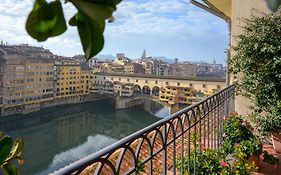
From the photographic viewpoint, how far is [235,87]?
3768 mm

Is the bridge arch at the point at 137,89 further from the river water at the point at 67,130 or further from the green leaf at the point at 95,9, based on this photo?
the green leaf at the point at 95,9

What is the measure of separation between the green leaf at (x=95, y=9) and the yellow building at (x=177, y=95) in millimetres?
30579

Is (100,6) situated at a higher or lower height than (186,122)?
higher

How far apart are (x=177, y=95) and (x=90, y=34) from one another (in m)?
31.3

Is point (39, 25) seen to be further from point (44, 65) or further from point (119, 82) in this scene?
point (119, 82)

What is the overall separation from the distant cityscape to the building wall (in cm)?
1989

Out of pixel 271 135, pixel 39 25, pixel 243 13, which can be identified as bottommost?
pixel 271 135

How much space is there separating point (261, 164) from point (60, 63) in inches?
1287

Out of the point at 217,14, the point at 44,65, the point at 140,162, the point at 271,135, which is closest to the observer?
the point at 140,162

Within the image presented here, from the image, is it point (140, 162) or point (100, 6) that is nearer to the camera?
point (100, 6)

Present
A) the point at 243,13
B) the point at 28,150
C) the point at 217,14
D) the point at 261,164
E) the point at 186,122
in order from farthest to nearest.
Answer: the point at 28,150, the point at 217,14, the point at 243,13, the point at 261,164, the point at 186,122

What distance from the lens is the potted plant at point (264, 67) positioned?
3.07m

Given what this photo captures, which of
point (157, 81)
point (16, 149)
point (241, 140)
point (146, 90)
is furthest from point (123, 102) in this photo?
point (16, 149)

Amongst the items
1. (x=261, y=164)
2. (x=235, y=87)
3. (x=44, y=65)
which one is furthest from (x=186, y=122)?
(x=44, y=65)
